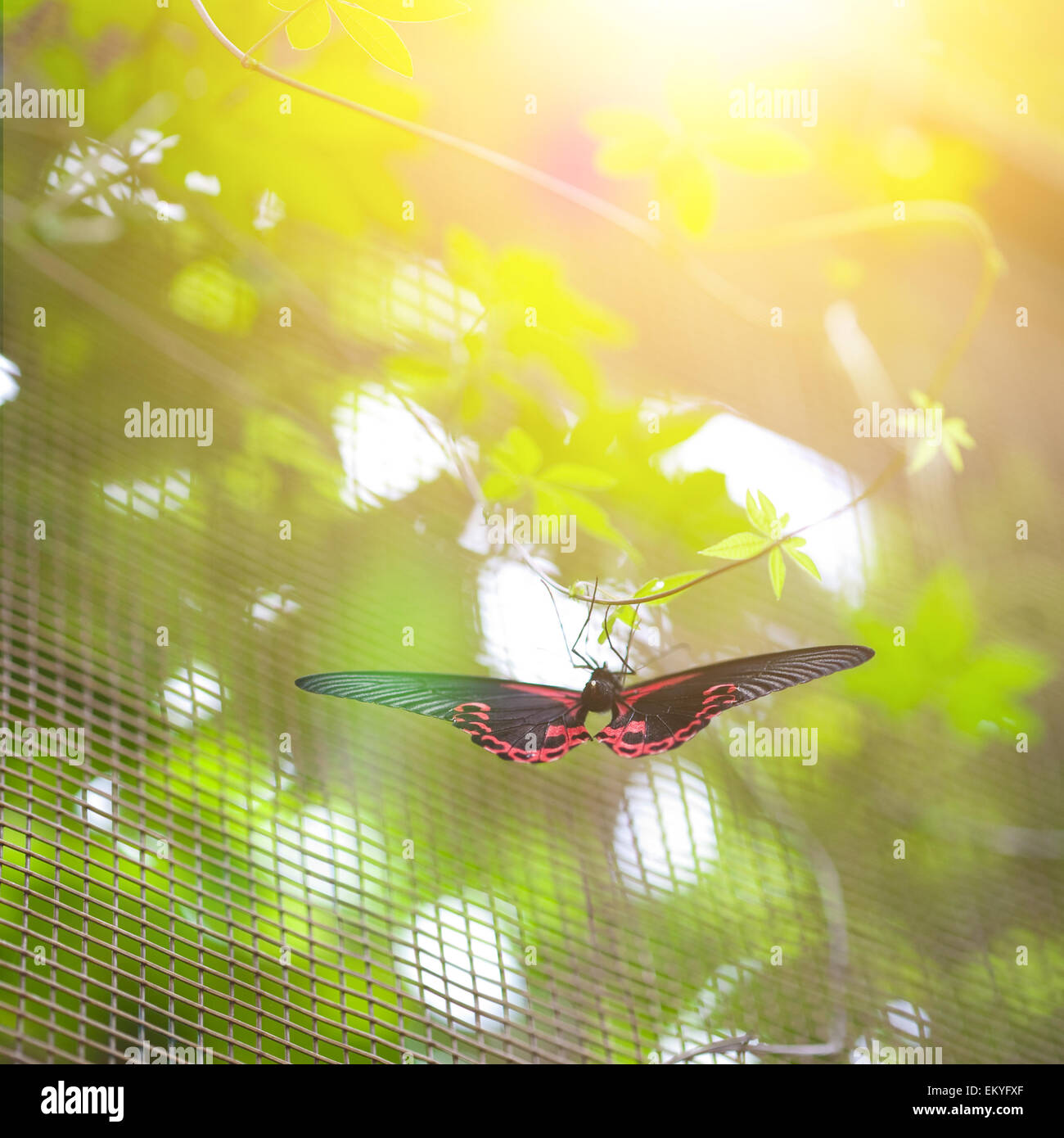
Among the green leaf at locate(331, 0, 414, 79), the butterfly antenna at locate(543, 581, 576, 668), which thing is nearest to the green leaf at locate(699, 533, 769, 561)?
the butterfly antenna at locate(543, 581, 576, 668)

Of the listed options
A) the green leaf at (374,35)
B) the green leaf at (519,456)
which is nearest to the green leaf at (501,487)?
the green leaf at (519,456)

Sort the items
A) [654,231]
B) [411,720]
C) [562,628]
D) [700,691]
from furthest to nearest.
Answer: [411,720]
[654,231]
[562,628]
[700,691]

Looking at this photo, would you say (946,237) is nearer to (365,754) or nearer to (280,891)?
(365,754)

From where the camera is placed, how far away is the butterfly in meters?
0.44

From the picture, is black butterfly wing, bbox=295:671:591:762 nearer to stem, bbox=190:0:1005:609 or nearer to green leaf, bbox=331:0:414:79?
stem, bbox=190:0:1005:609

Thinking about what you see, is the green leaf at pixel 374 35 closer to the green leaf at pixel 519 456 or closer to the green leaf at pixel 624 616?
the green leaf at pixel 519 456

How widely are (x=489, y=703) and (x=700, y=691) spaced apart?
117mm

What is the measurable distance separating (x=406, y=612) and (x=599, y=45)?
2.24 feet

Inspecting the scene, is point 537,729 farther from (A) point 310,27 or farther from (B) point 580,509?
(A) point 310,27

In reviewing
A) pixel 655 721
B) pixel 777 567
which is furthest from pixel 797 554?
pixel 655 721

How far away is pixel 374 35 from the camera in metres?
0.50

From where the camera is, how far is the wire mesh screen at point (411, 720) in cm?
63

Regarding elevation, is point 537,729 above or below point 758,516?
below

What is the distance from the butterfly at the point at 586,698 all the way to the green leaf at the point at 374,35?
0.36m
